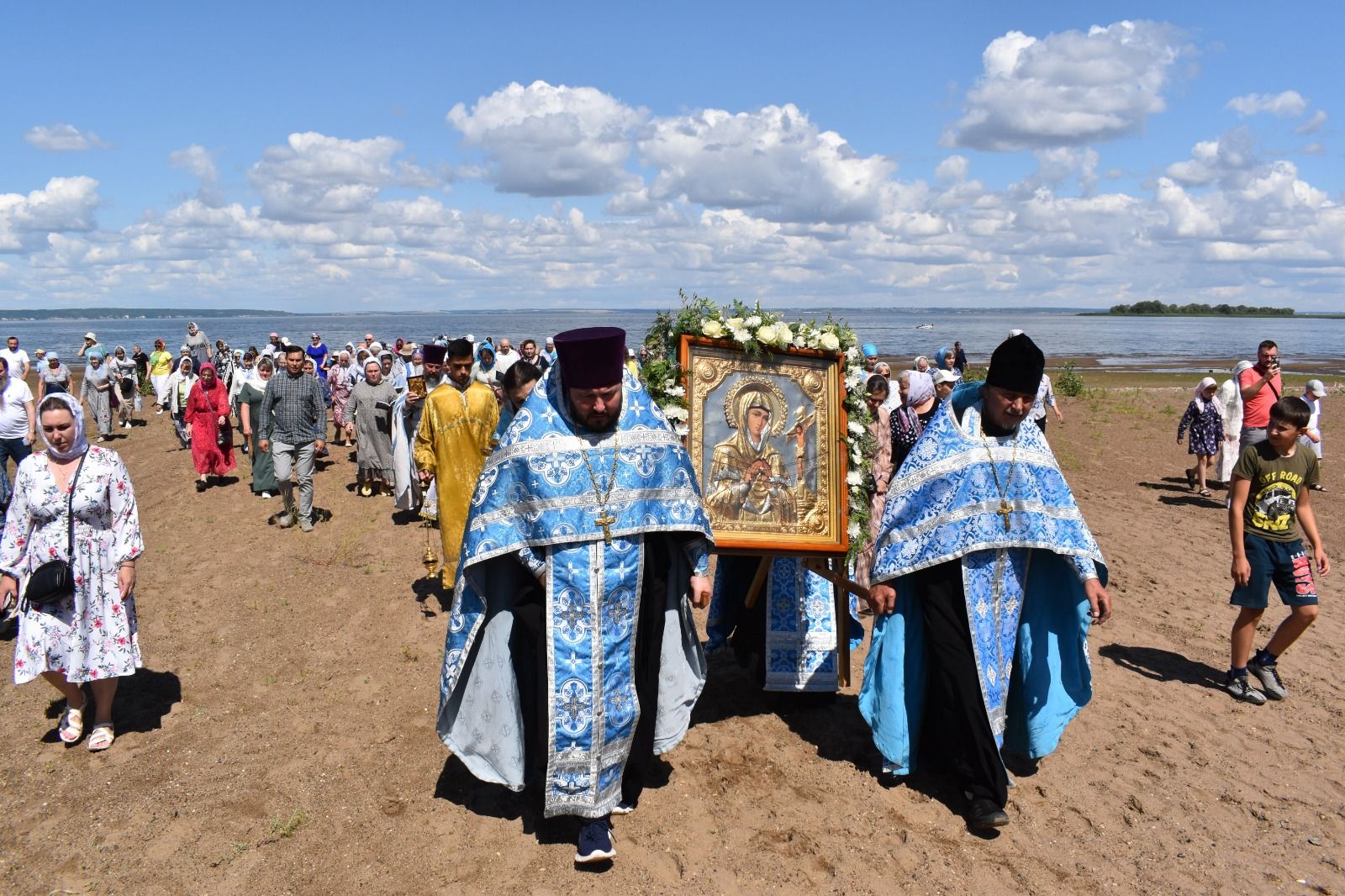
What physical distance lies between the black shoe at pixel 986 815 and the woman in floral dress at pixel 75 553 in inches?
196

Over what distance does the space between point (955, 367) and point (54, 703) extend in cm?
1238

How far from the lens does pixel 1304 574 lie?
20.2 feet

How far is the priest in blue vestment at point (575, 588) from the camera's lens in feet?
14.7

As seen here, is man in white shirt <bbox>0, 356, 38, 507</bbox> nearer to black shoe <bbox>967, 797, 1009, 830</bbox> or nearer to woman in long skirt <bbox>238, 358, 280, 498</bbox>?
woman in long skirt <bbox>238, 358, 280, 498</bbox>

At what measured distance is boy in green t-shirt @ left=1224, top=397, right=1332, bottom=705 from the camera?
6.11 m

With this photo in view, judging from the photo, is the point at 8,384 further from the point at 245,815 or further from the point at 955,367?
the point at 955,367

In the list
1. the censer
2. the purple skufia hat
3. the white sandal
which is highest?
the purple skufia hat

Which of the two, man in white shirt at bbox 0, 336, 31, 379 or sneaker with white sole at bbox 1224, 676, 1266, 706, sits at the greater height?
man in white shirt at bbox 0, 336, 31, 379

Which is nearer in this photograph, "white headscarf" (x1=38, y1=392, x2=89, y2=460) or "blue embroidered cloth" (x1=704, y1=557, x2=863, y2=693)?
"white headscarf" (x1=38, y1=392, x2=89, y2=460)

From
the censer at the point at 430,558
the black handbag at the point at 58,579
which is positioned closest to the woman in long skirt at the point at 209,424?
the censer at the point at 430,558

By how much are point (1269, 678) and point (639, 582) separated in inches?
193

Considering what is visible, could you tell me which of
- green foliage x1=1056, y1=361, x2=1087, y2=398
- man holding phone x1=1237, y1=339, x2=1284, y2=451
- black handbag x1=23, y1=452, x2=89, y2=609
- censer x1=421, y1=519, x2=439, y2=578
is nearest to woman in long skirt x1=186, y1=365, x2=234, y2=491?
censer x1=421, y1=519, x2=439, y2=578

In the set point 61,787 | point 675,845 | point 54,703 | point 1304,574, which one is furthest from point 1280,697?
point 54,703

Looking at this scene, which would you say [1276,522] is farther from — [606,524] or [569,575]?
[569,575]
